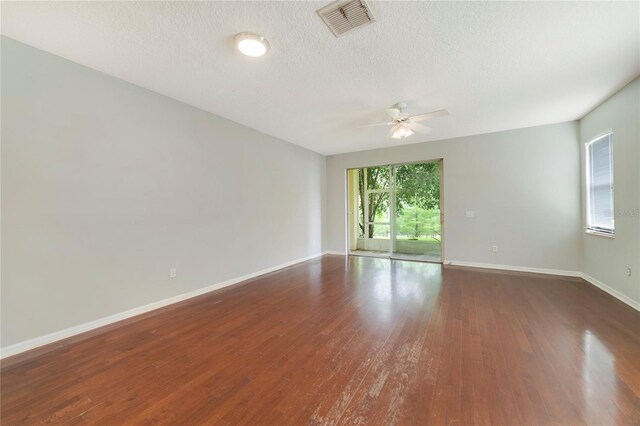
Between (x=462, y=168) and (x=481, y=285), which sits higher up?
(x=462, y=168)

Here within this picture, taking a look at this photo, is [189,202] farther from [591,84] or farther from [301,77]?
[591,84]

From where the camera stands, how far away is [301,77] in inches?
111

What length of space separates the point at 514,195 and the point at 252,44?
519cm

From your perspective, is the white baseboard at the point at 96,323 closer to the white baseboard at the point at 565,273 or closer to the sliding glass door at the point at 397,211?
the sliding glass door at the point at 397,211

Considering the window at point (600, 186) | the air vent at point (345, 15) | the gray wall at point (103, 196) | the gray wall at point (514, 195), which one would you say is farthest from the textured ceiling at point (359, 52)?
the gray wall at point (514, 195)

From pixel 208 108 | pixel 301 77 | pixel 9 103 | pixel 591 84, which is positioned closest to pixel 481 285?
pixel 591 84

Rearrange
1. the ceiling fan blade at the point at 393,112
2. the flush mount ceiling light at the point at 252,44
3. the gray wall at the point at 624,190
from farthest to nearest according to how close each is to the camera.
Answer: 1. the ceiling fan blade at the point at 393,112
2. the gray wall at the point at 624,190
3. the flush mount ceiling light at the point at 252,44

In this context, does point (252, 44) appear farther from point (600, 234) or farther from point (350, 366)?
point (600, 234)

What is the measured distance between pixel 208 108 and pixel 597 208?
20.1ft

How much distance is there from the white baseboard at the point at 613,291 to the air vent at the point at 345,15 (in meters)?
4.33

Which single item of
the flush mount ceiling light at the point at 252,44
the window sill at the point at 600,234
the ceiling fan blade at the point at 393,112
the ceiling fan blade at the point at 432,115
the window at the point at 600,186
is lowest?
the window sill at the point at 600,234

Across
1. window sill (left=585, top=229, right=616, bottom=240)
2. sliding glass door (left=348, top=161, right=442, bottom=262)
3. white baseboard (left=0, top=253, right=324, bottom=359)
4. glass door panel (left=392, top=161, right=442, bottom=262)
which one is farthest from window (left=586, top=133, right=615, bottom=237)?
white baseboard (left=0, top=253, right=324, bottom=359)

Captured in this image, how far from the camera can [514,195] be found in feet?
15.9

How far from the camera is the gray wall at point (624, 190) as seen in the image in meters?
2.96
